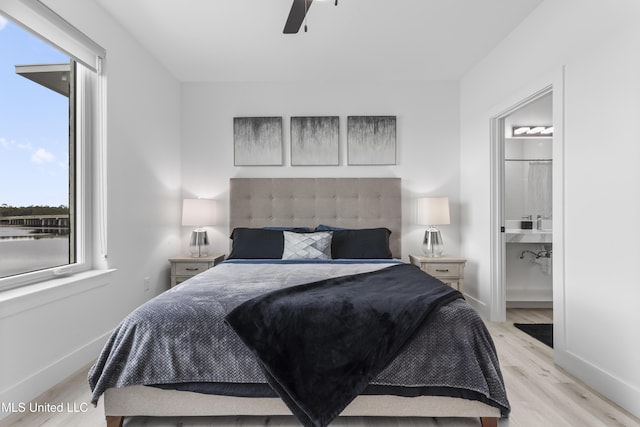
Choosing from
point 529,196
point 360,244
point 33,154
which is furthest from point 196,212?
point 529,196

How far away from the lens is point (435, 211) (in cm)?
379

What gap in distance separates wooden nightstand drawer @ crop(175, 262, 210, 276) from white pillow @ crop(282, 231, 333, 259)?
35.2 inches

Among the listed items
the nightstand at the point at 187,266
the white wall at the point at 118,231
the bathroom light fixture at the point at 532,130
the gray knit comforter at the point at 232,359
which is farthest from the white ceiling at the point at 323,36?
the gray knit comforter at the point at 232,359

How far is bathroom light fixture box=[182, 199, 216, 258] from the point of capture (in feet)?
12.4

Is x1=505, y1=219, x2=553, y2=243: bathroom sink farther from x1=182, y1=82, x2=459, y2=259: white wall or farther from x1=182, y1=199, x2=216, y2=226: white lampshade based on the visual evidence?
x1=182, y1=199, x2=216, y2=226: white lampshade

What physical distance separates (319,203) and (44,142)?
251 cm

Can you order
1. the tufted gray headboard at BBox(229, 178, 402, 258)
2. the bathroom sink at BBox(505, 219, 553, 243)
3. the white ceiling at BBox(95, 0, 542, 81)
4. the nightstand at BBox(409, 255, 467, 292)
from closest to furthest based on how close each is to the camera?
the white ceiling at BBox(95, 0, 542, 81) < the nightstand at BBox(409, 255, 467, 292) < the bathroom sink at BBox(505, 219, 553, 243) < the tufted gray headboard at BBox(229, 178, 402, 258)

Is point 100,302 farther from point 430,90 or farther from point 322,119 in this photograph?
point 430,90

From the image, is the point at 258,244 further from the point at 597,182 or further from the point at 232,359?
the point at 597,182

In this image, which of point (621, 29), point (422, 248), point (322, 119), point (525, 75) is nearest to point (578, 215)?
point (621, 29)

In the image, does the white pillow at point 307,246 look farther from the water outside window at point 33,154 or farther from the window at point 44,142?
the water outside window at point 33,154

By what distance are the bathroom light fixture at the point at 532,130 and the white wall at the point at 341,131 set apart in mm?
680

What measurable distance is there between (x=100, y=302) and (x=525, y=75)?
3.80 metres

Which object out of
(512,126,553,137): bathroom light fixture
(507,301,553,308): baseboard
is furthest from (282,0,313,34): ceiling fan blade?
(507,301,553,308): baseboard
